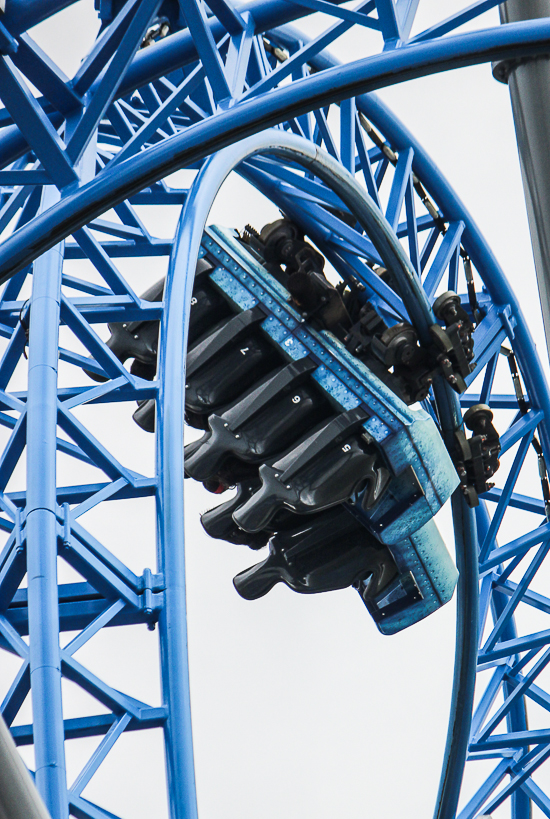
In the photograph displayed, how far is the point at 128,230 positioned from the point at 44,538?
131 inches

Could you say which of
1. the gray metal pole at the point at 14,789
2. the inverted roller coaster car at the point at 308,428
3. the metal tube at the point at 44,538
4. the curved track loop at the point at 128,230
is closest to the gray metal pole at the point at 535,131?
the curved track loop at the point at 128,230

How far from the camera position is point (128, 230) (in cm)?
950

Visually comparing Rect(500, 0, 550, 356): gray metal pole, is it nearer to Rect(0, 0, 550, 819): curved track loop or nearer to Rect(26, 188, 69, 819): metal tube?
Rect(0, 0, 550, 819): curved track loop

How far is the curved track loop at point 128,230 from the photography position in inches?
204

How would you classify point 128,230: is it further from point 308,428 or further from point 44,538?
point 44,538

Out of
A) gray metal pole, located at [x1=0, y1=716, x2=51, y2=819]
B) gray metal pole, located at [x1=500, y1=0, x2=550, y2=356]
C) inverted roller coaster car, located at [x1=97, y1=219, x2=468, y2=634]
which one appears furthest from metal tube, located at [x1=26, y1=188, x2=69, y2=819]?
gray metal pole, located at [x1=0, y1=716, x2=51, y2=819]

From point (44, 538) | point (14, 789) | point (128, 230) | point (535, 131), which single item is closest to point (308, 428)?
point (128, 230)

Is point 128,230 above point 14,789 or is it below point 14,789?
above

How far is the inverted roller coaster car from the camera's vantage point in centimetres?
1039

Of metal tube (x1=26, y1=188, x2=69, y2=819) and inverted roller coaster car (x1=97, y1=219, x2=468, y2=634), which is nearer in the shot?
metal tube (x1=26, y1=188, x2=69, y2=819)

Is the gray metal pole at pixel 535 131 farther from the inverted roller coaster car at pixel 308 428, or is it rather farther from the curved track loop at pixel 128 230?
the inverted roller coaster car at pixel 308 428

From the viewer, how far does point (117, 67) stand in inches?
207

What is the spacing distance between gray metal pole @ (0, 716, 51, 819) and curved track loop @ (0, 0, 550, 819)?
2557 millimetres

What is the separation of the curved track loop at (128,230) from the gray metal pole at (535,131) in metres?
0.14
